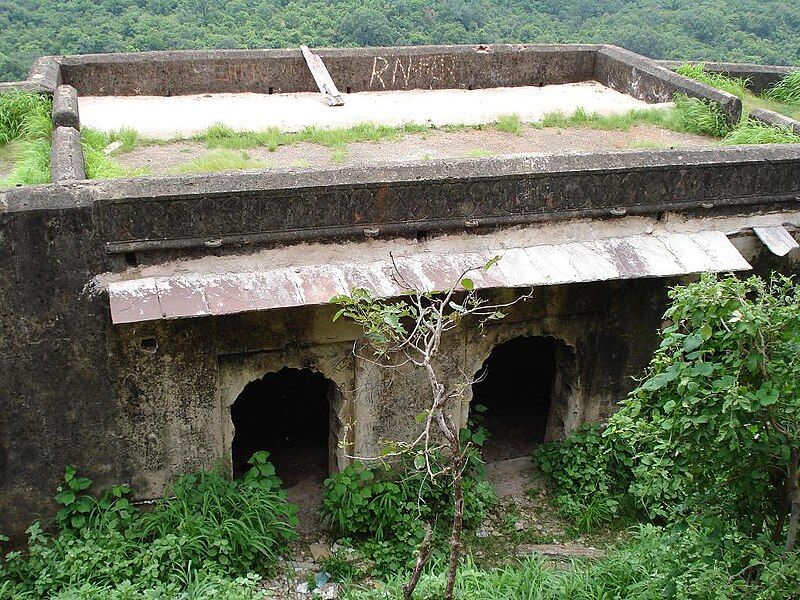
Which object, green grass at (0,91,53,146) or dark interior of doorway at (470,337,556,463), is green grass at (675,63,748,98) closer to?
dark interior of doorway at (470,337,556,463)

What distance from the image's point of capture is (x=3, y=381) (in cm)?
582

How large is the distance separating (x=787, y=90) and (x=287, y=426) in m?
7.43

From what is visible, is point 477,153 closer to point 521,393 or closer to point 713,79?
point 521,393

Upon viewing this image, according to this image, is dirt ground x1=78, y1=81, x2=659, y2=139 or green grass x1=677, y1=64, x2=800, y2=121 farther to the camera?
green grass x1=677, y1=64, x2=800, y2=121

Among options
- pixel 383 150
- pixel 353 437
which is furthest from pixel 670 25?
pixel 353 437

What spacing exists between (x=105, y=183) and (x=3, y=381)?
1.48 metres

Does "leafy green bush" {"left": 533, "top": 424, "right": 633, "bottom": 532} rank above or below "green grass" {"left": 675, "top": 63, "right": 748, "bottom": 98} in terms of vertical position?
below

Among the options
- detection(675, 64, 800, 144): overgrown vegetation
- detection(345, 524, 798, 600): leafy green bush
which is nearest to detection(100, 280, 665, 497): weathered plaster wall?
detection(345, 524, 798, 600): leafy green bush

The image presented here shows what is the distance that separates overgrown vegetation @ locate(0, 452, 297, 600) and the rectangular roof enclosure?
1495 millimetres

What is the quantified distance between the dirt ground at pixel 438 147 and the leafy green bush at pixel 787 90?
2782 millimetres

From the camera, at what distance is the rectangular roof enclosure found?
5.71 metres

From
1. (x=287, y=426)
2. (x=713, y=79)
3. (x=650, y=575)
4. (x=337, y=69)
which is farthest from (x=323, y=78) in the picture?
(x=650, y=575)

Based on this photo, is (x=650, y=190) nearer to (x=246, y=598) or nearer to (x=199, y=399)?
(x=199, y=399)

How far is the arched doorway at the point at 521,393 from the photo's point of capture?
311 inches
